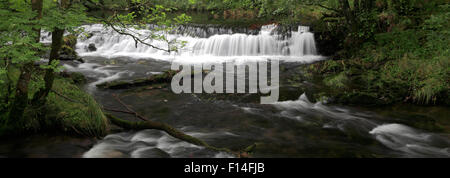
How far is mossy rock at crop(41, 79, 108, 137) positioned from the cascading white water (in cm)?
962

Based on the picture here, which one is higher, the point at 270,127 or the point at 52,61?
the point at 52,61

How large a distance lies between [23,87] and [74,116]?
972 millimetres

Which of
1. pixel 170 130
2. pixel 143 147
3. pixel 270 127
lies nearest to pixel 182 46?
pixel 170 130

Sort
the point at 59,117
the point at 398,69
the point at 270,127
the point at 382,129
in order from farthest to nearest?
the point at 398,69, the point at 270,127, the point at 382,129, the point at 59,117

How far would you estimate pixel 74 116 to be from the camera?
5.15 meters

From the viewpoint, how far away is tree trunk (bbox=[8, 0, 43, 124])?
4.02 metres

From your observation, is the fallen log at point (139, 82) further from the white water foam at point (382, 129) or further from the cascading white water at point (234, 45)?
the cascading white water at point (234, 45)

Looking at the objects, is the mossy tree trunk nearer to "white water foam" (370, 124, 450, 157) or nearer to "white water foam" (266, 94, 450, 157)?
"white water foam" (266, 94, 450, 157)

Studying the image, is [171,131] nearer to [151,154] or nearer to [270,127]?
[151,154]

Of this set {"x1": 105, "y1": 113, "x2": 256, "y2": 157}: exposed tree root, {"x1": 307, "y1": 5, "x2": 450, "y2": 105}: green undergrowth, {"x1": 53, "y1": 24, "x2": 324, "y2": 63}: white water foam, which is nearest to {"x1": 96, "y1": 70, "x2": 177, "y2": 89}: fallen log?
{"x1": 105, "y1": 113, "x2": 256, "y2": 157}: exposed tree root

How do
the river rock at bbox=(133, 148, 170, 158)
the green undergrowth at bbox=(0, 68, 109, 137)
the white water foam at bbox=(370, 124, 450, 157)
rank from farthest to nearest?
the white water foam at bbox=(370, 124, 450, 157) → the river rock at bbox=(133, 148, 170, 158) → the green undergrowth at bbox=(0, 68, 109, 137)
